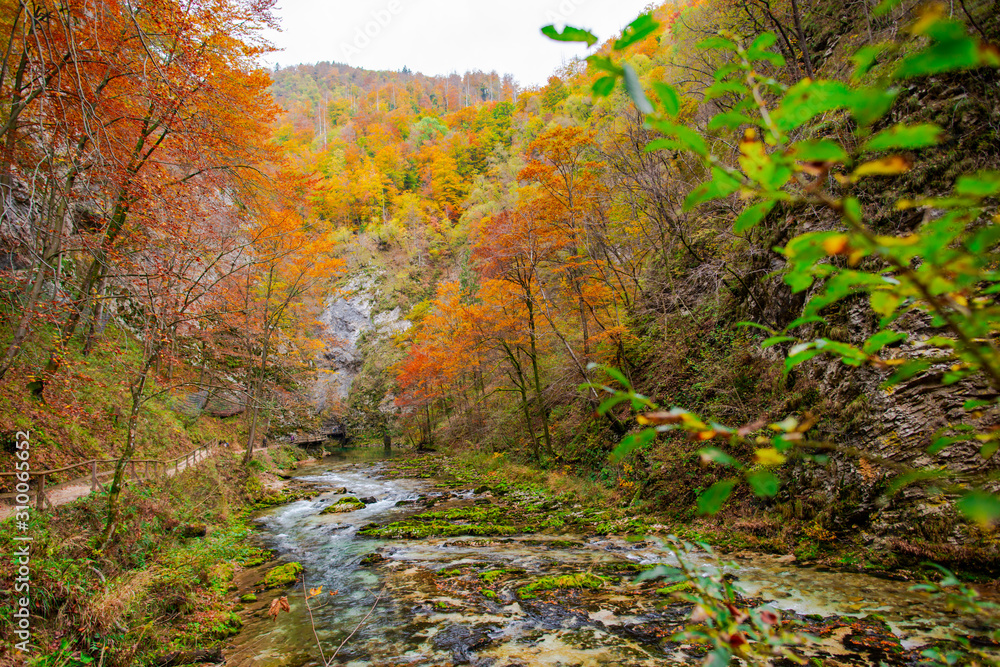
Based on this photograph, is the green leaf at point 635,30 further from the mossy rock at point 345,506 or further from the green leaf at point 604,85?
the mossy rock at point 345,506

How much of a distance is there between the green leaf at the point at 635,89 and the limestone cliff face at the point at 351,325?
31625 mm

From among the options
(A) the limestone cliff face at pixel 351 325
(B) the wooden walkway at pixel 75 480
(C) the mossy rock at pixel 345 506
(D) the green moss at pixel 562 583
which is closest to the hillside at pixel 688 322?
(D) the green moss at pixel 562 583

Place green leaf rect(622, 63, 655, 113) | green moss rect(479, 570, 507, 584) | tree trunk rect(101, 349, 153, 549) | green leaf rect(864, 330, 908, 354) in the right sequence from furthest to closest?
green moss rect(479, 570, 507, 584)
tree trunk rect(101, 349, 153, 549)
green leaf rect(864, 330, 908, 354)
green leaf rect(622, 63, 655, 113)

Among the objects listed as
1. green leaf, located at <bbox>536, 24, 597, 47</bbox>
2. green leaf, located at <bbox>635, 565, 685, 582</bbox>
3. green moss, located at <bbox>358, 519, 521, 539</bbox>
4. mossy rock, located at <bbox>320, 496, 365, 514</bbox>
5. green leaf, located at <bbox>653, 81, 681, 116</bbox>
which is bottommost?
mossy rock, located at <bbox>320, 496, 365, 514</bbox>

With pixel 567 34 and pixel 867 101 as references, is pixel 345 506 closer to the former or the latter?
pixel 567 34

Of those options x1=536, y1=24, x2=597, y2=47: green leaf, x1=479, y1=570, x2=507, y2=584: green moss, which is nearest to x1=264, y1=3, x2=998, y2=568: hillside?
x1=536, y1=24, x2=597, y2=47: green leaf

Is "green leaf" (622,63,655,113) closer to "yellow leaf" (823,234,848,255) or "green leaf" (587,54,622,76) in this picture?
"green leaf" (587,54,622,76)

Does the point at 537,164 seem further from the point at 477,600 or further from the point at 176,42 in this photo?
the point at 477,600

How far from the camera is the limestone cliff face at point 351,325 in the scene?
105 ft

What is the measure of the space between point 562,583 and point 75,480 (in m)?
7.74

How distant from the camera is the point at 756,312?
25.9 ft

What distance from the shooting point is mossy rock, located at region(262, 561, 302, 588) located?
250 inches

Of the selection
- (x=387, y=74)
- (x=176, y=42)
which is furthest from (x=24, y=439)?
(x=387, y=74)

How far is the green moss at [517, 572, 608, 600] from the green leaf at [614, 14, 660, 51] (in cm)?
572
